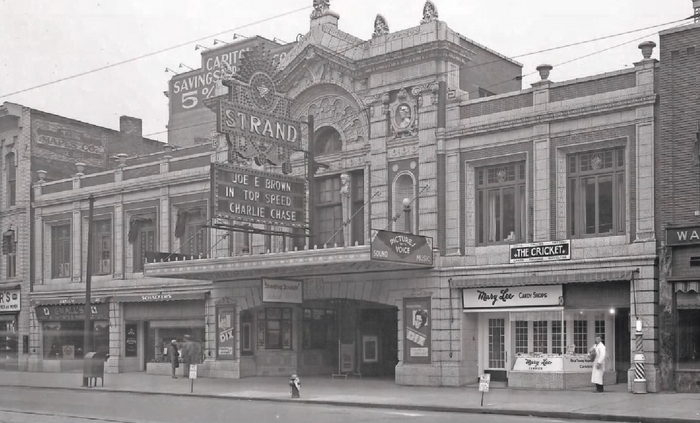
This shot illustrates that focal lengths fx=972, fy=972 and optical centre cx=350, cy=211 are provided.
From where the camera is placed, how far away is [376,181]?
110 feet

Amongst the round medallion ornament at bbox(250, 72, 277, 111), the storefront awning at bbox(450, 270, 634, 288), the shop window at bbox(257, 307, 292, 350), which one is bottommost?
the shop window at bbox(257, 307, 292, 350)

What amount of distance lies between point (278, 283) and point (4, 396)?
9.76 metres

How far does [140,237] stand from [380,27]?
51.2 ft

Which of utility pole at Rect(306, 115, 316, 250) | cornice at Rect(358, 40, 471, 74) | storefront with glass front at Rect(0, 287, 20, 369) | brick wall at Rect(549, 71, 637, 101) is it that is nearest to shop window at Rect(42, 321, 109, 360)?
storefront with glass front at Rect(0, 287, 20, 369)

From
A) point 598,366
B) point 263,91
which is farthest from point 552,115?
point 263,91

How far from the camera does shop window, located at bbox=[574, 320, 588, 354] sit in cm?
2914

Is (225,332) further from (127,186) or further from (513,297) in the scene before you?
(513,297)

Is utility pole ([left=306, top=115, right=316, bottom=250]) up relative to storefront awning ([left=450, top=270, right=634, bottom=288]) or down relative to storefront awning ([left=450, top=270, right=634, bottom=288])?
up

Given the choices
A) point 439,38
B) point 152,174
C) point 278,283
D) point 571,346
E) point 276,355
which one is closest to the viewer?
point 571,346

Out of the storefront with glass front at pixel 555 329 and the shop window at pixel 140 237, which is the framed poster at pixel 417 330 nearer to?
the storefront with glass front at pixel 555 329

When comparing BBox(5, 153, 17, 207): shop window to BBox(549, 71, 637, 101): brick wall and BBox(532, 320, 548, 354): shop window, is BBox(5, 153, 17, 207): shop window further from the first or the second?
BBox(549, 71, 637, 101): brick wall

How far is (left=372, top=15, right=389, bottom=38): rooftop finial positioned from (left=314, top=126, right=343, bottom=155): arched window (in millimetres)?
3998

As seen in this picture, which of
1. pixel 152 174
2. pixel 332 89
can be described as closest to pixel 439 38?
pixel 332 89

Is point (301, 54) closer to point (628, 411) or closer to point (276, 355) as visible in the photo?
point (276, 355)
